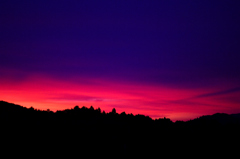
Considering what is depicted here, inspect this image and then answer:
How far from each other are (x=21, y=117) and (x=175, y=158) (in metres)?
15.5

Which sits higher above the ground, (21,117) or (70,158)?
(21,117)

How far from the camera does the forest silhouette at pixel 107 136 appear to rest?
676 inches

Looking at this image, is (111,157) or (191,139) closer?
(111,157)

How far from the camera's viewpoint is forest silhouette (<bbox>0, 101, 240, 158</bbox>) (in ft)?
56.3

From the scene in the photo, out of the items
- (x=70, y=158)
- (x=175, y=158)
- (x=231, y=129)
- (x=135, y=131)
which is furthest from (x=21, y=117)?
(x=231, y=129)

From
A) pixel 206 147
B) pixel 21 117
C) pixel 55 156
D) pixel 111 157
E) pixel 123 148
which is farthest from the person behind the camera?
pixel 206 147

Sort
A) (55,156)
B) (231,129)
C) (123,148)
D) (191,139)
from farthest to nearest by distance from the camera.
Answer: (231,129), (191,139), (123,148), (55,156)

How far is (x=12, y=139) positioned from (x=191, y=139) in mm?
18565

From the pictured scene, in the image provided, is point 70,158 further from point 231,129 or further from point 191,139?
point 231,129

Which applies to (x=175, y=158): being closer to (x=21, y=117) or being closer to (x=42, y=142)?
(x=42, y=142)

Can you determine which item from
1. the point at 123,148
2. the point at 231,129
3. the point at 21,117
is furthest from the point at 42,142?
the point at 231,129

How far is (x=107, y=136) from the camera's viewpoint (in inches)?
808

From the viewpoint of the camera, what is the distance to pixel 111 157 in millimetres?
17609

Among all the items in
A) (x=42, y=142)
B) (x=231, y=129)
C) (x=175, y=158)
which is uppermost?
(x=231, y=129)
